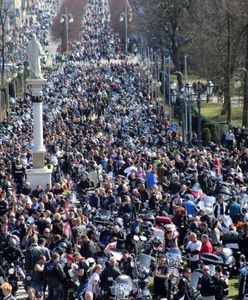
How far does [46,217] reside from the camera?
26094mm

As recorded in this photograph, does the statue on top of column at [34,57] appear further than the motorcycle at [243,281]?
Result: Yes

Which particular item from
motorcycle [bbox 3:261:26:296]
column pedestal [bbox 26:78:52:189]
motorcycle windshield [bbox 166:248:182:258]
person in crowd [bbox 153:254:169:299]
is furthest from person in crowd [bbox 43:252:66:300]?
column pedestal [bbox 26:78:52:189]

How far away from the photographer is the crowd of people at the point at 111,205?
22078 mm

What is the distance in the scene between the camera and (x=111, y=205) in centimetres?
2884

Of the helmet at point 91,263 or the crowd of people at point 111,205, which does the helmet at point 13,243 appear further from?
the helmet at point 91,263

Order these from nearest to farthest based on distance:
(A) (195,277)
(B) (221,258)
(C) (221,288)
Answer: (C) (221,288)
(A) (195,277)
(B) (221,258)

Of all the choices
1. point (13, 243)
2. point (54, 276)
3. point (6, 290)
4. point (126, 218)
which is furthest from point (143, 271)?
point (126, 218)

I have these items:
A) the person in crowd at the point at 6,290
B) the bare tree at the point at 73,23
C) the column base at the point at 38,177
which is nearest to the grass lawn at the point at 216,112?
the column base at the point at 38,177

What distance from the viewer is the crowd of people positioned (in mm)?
22078

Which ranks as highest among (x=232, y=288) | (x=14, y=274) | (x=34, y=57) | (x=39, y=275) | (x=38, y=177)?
(x=34, y=57)

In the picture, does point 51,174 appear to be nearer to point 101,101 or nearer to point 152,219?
point 152,219

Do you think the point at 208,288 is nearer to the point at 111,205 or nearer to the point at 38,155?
the point at 111,205

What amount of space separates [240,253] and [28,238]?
4.20 meters

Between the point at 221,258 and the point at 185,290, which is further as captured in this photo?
the point at 221,258
